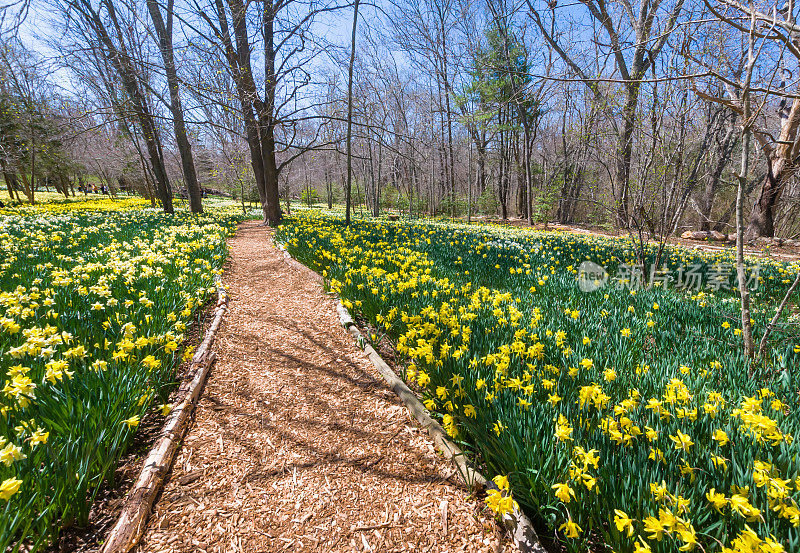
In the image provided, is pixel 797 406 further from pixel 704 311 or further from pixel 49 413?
pixel 49 413

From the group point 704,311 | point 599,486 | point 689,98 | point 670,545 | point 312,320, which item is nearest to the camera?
point 670,545

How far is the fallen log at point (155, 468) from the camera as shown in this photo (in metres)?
1.47

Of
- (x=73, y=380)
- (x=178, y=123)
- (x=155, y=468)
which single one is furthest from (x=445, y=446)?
(x=178, y=123)

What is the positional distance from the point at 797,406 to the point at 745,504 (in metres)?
1.49

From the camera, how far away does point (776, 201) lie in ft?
33.8

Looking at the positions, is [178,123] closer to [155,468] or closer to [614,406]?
[155,468]

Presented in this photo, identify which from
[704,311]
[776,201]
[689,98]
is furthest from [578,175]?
[704,311]

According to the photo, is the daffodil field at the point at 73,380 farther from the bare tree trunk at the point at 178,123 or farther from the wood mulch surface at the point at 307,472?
the bare tree trunk at the point at 178,123

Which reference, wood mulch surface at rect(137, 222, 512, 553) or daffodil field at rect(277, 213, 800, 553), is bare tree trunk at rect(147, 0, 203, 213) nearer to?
wood mulch surface at rect(137, 222, 512, 553)

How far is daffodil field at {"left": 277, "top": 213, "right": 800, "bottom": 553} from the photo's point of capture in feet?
4.05

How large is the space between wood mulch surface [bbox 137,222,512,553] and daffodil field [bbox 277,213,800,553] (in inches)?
13.1

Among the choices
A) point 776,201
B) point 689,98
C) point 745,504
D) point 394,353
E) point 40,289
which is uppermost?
point 689,98

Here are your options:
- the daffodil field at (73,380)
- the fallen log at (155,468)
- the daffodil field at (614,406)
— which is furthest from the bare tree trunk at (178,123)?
the daffodil field at (614,406)

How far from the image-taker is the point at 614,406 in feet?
5.86
